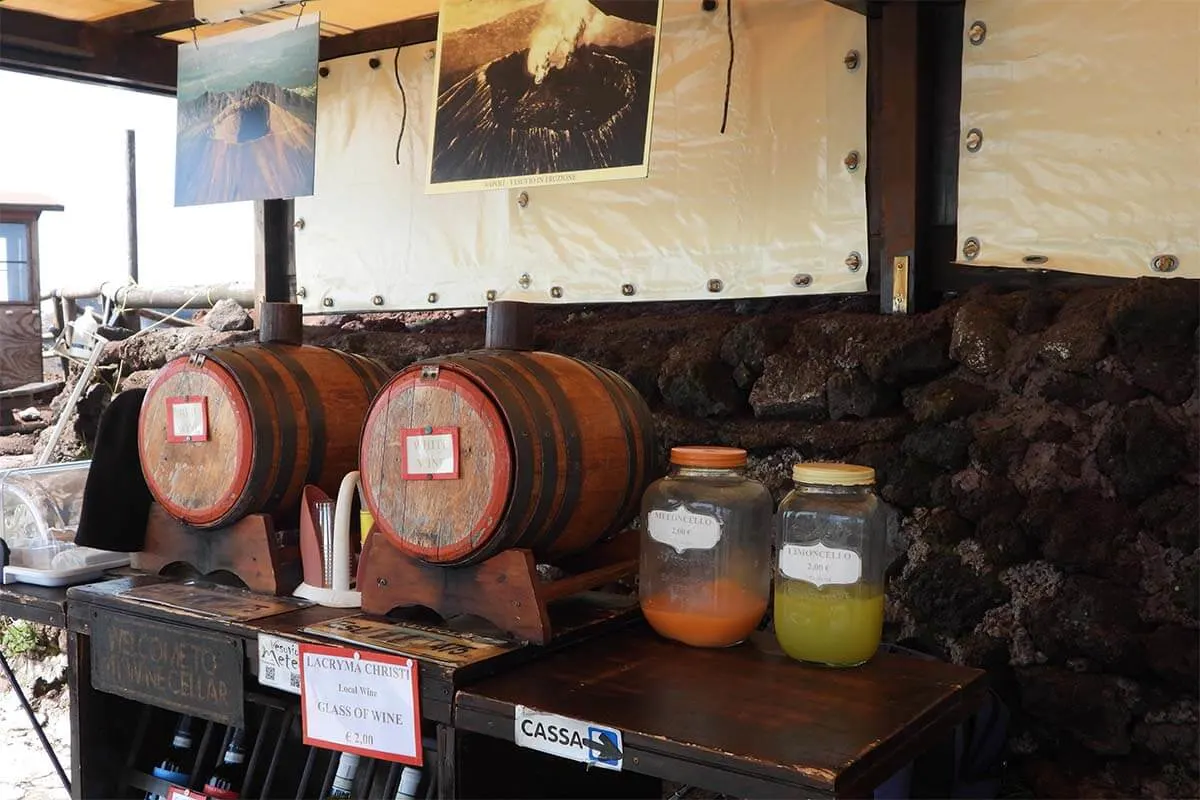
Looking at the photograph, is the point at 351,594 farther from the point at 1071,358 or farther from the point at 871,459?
the point at 1071,358

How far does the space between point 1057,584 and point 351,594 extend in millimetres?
1635

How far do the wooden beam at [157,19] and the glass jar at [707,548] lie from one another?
2573 mm

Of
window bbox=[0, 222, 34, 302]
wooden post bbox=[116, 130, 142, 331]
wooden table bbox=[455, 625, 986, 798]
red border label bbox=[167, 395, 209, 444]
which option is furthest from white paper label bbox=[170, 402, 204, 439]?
wooden post bbox=[116, 130, 142, 331]

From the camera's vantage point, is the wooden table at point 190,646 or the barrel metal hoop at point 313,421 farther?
the barrel metal hoop at point 313,421

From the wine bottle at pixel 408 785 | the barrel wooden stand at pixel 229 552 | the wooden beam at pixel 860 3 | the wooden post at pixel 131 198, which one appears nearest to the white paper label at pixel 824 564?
the wine bottle at pixel 408 785

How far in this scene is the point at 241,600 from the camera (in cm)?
222

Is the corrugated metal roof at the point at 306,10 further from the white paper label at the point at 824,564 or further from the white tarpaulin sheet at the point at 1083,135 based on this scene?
the white paper label at the point at 824,564

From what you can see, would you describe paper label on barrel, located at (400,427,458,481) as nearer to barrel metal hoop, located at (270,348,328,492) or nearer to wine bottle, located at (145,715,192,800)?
barrel metal hoop, located at (270,348,328,492)

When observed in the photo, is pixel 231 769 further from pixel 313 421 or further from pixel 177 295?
pixel 177 295

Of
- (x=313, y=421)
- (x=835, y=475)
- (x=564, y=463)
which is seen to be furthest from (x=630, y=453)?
(x=313, y=421)

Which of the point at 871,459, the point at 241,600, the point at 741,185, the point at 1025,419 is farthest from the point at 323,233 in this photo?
the point at 1025,419

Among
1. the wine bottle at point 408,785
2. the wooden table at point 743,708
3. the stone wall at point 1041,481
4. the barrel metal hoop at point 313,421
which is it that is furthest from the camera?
the barrel metal hoop at point 313,421

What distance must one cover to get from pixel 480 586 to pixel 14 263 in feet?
17.0

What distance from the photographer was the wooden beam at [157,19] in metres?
3.47
